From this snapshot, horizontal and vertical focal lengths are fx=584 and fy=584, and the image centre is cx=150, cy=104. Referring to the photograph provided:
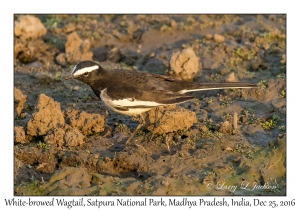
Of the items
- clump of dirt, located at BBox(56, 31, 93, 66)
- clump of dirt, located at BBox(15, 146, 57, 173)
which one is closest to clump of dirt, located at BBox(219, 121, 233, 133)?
clump of dirt, located at BBox(15, 146, 57, 173)

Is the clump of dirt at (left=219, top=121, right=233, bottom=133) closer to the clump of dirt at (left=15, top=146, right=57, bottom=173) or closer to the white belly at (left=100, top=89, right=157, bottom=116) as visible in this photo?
the white belly at (left=100, top=89, right=157, bottom=116)

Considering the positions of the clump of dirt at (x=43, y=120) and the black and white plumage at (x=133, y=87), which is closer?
the black and white plumage at (x=133, y=87)

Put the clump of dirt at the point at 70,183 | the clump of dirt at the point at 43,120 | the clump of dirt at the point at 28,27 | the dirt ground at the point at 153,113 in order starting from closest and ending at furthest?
the clump of dirt at the point at 70,183, the dirt ground at the point at 153,113, the clump of dirt at the point at 43,120, the clump of dirt at the point at 28,27

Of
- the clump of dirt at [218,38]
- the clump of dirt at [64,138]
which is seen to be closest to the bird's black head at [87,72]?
the clump of dirt at [64,138]

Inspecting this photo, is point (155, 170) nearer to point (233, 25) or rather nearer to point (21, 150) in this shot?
point (21, 150)

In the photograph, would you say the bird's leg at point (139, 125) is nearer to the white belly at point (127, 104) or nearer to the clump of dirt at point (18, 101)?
the white belly at point (127, 104)

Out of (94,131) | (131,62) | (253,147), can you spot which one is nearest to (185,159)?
(253,147)
